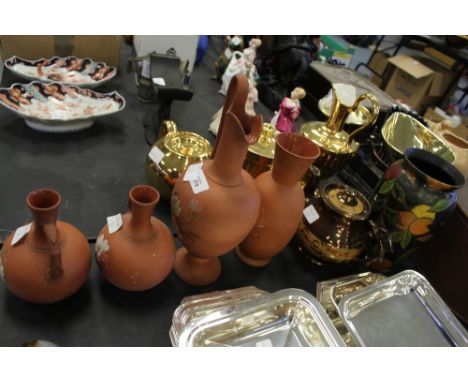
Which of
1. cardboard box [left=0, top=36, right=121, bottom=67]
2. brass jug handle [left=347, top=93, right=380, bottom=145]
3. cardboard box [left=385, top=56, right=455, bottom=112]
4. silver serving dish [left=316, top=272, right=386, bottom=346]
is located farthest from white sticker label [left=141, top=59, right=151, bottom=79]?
cardboard box [left=385, top=56, right=455, bottom=112]

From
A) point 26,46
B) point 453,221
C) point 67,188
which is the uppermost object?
point 453,221

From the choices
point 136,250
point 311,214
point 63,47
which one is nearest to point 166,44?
point 63,47

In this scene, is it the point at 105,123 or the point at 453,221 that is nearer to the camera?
the point at 453,221

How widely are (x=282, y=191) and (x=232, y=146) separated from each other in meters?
0.21

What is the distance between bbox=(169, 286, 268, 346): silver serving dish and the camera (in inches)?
29.3

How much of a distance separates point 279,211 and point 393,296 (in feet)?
1.40

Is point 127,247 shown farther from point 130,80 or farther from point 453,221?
point 130,80

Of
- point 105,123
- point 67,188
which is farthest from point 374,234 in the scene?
point 105,123

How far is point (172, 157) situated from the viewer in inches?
39.4

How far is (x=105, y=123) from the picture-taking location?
1424 mm

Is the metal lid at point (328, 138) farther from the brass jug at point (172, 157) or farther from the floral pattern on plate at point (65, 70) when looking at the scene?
the floral pattern on plate at point (65, 70)

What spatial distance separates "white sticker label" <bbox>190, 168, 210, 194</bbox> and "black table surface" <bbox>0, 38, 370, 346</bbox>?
32cm

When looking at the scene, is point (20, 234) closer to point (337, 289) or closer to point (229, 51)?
point (337, 289)

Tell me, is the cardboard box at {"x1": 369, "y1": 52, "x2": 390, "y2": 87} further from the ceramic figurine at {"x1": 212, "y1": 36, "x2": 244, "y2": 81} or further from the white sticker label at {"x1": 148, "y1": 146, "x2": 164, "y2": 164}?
the white sticker label at {"x1": 148, "y1": 146, "x2": 164, "y2": 164}
